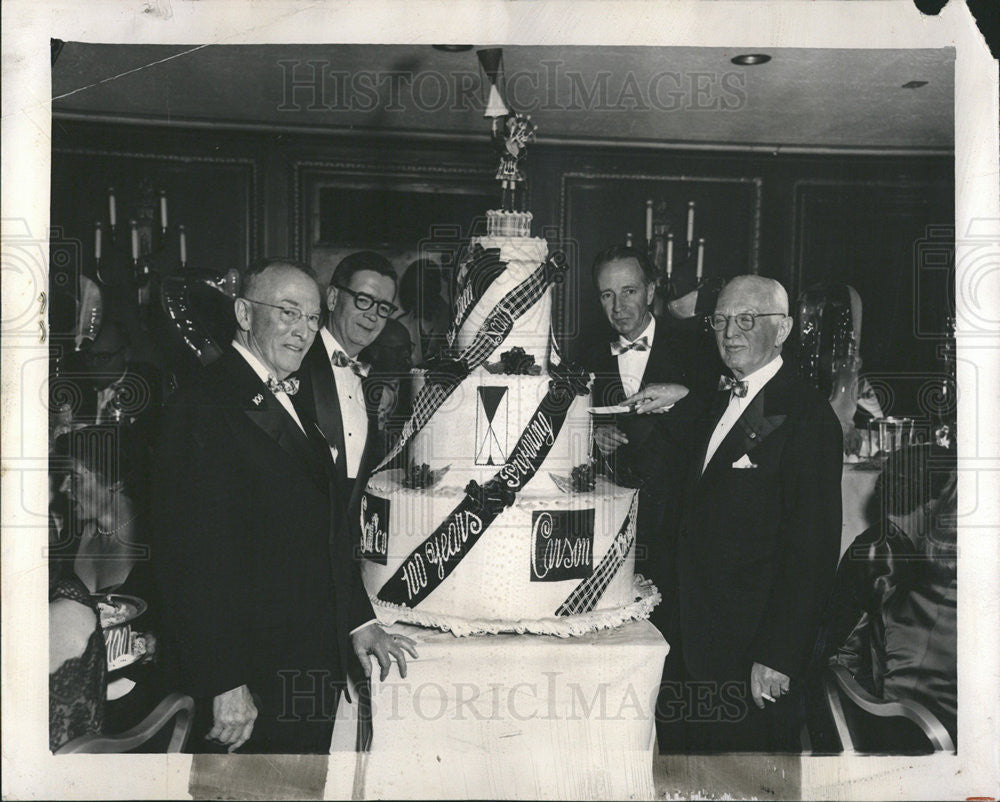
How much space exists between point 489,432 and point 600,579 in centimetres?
45

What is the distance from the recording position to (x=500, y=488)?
6.82ft

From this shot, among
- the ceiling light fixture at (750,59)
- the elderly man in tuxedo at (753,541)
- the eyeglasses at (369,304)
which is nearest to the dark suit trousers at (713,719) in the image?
the elderly man in tuxedo at (753,541)

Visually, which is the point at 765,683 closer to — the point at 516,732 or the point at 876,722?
the point at 876,722

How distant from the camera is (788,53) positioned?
87.7 inches

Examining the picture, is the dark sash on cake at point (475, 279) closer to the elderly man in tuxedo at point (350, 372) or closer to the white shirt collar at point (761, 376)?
the elderly man in tuxedo at point (350, 372)

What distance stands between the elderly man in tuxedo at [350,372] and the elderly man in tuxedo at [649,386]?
0.54 m

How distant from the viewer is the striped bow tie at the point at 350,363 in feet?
7.34

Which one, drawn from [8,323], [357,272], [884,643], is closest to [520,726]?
[884,643]

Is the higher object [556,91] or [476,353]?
[556,91]

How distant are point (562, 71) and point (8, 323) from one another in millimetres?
1489

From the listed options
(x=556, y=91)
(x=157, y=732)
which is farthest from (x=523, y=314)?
(x=157, y=732)

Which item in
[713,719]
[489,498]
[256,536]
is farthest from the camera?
[713,719]

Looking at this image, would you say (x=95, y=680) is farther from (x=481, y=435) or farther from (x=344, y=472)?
(x=481, y=435)

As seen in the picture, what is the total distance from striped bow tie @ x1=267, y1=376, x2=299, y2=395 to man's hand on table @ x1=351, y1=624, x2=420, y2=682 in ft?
2.00
